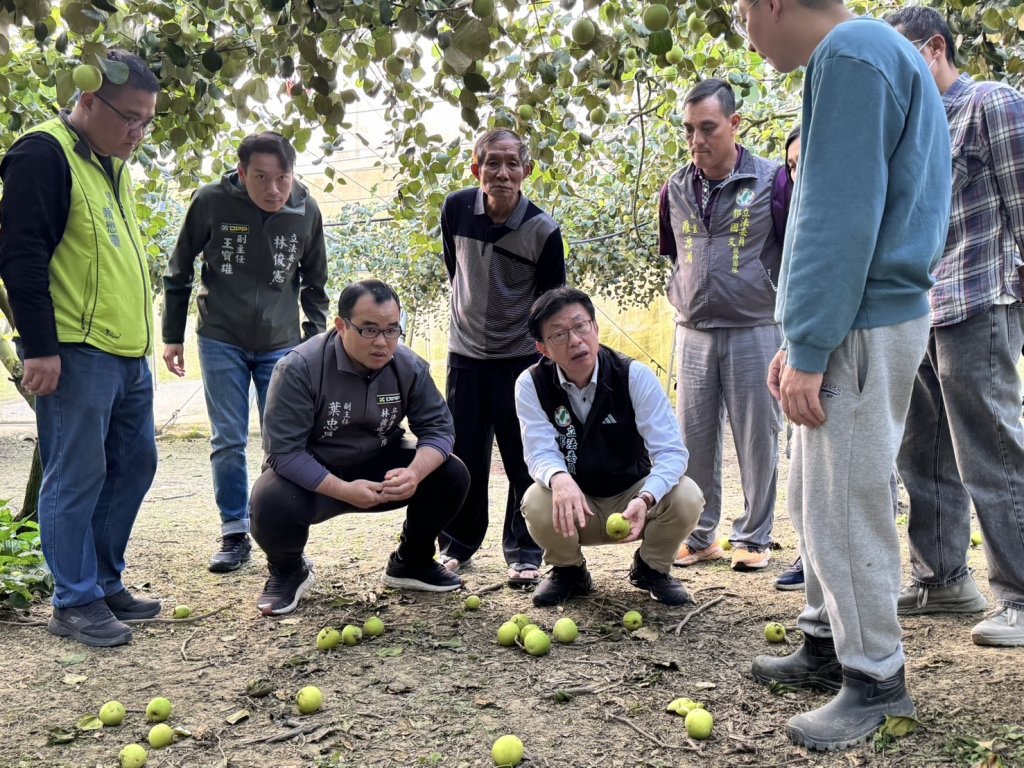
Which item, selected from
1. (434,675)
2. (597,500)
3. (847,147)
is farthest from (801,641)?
(847,147)

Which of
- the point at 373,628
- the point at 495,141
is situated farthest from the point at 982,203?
the point at 373,628

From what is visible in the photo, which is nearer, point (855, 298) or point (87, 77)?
point (855, 298)

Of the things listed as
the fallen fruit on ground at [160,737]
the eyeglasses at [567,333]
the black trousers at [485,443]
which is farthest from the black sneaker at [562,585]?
the fallen fruit on ground at [160,737]

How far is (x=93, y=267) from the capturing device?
3197 millimetres

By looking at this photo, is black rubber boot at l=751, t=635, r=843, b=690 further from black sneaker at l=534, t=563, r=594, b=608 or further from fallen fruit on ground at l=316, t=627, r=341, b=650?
fallen fruit on ground at l=316, t=627, r=341, b=650

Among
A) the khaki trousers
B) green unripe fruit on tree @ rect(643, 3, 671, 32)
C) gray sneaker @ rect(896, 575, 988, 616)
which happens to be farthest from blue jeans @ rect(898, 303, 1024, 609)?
green unripe fruit on tree @ rect(643, 3, 671, 32)

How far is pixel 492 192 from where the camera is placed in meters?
3.94

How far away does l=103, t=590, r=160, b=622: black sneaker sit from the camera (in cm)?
357

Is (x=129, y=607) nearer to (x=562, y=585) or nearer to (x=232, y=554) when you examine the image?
(x=232, y=554)

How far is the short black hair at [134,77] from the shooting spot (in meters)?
2.94

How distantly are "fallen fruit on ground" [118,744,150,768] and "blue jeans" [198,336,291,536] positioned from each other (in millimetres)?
2066

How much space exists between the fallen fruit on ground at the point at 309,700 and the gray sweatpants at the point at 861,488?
4.86 feet

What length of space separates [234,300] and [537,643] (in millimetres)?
2256

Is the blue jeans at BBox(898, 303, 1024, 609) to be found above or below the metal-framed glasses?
below
